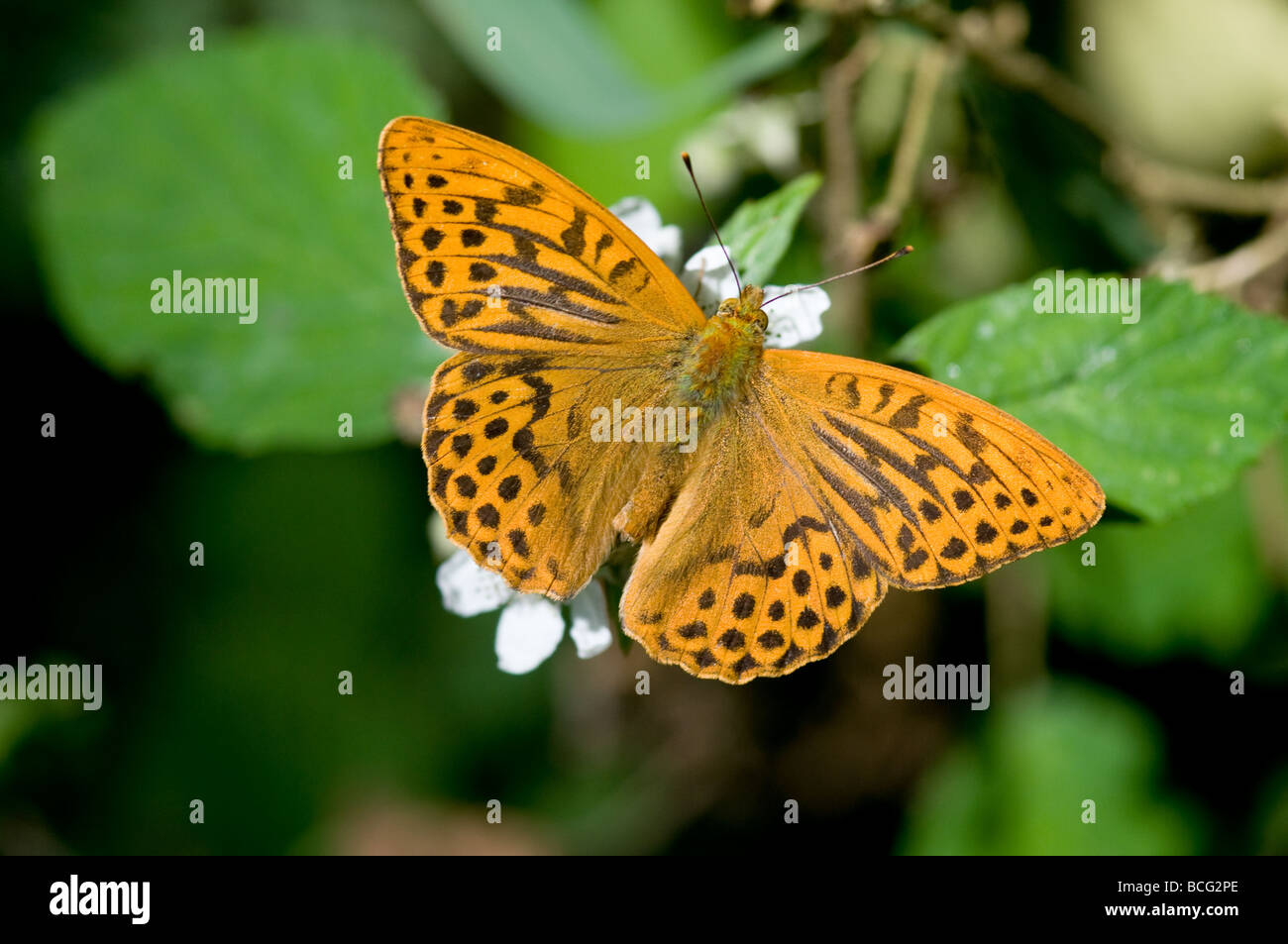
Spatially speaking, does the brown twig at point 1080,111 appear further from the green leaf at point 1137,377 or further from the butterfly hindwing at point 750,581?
the butterfly hindwing at point 750,581

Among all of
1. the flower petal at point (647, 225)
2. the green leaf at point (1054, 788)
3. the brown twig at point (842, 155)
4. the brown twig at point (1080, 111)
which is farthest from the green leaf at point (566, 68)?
the green leaf at point (1054, 788)

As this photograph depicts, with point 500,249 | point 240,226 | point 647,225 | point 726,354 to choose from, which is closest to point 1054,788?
point 726,354

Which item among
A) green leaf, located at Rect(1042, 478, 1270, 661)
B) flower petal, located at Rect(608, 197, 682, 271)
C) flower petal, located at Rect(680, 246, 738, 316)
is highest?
flower petal, located at Rect(608, 197, 682, 271)

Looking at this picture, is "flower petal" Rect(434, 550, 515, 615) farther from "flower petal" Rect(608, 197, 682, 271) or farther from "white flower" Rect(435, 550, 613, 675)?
"flower petal" Rect(608, 197, 682, 271)

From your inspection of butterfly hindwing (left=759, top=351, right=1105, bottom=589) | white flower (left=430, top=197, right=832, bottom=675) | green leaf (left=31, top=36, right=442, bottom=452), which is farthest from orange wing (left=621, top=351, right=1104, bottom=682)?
green leaf (left=31, top=36, right=442, bottom=452)

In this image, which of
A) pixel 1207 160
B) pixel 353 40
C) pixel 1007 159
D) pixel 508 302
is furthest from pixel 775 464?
pixel 1207 160

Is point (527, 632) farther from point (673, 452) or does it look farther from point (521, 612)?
point (673, 452)

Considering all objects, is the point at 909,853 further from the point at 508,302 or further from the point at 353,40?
the point at 353,40

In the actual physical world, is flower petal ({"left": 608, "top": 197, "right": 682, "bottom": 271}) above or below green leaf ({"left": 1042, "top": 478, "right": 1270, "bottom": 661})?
above
